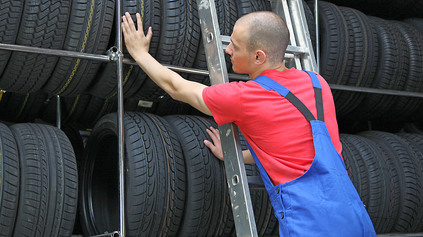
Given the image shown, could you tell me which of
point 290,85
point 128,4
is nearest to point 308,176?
point 290,85

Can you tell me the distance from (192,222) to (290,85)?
41.9 inches

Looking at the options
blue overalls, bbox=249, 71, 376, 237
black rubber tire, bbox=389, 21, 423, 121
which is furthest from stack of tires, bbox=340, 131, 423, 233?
blue overalls, bbox=249, 71, 376, 237

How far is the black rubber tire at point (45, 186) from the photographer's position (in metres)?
2.76

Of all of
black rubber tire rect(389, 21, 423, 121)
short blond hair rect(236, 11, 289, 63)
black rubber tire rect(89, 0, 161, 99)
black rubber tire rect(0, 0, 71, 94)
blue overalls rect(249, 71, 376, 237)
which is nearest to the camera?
blue overalls rect(249, 71, 376, 237)

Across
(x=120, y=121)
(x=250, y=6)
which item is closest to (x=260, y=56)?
(x=120, y=121)

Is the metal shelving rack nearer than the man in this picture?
No

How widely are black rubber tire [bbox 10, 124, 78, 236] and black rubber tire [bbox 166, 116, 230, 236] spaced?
63 cm

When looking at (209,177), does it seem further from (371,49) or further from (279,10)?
(371,49)

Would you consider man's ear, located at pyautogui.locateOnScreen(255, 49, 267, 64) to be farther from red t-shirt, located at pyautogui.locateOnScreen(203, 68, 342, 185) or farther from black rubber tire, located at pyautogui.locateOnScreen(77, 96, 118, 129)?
black rubber tire, located at pyautogui.locateOnScreen(77, 96, 118, 129)

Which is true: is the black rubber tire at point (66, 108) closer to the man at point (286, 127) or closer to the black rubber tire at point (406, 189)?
the man at point (286, 127)

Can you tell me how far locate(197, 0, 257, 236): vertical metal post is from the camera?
2504mm

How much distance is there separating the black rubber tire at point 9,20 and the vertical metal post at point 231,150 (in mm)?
958

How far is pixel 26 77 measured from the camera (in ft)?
10.1

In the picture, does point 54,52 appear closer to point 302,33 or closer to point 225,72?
point 225,72
